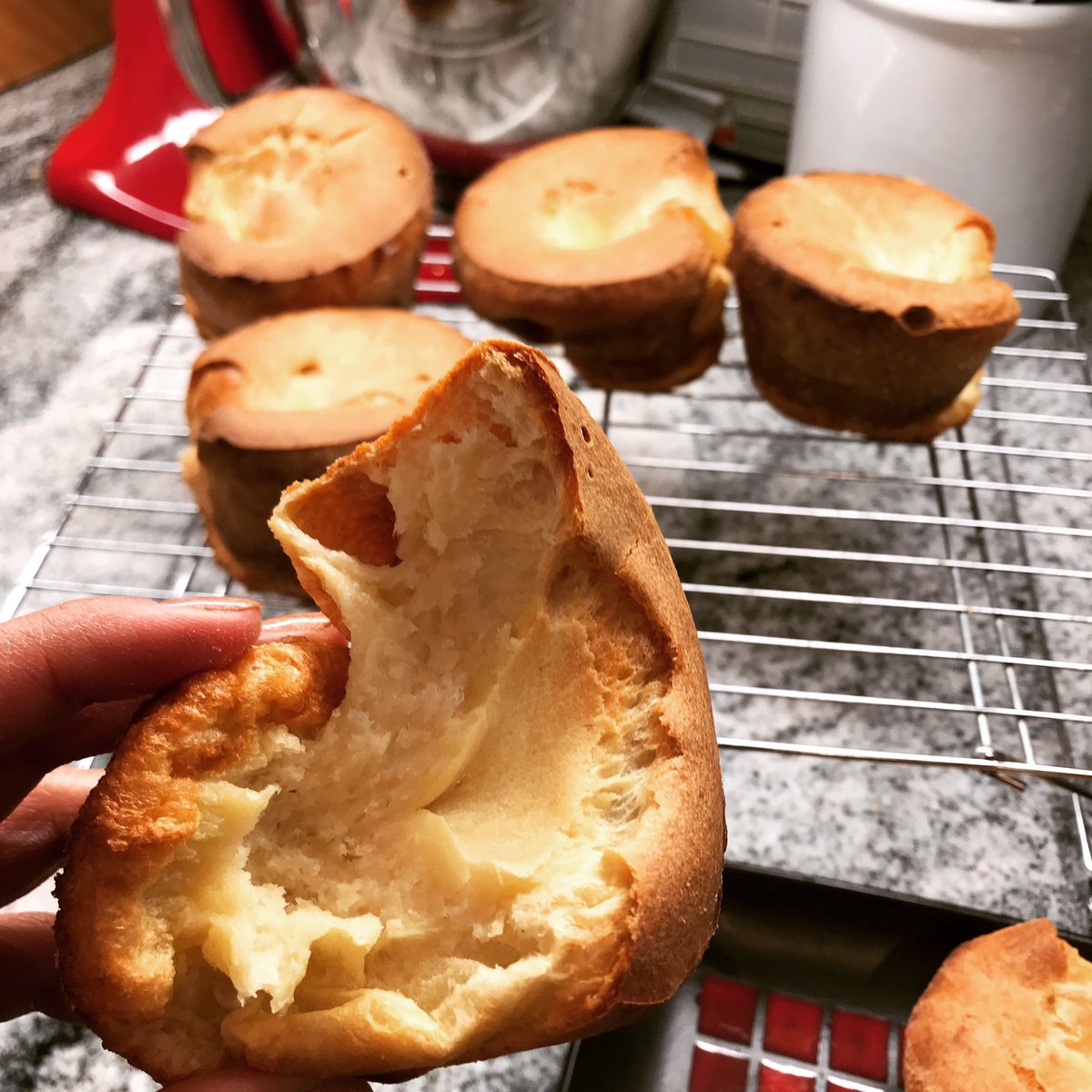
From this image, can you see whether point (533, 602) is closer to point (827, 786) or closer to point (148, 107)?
point (827, 786)

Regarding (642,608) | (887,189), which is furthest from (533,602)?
(887,189)

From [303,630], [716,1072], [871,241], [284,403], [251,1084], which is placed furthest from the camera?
[871,241]

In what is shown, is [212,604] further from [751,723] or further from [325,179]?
[325,179]

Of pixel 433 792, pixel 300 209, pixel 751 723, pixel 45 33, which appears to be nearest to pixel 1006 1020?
pixel 751 723

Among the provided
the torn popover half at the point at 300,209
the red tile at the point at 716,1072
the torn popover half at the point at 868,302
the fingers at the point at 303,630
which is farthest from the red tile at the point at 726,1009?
the torn popover half at the point at 300,209

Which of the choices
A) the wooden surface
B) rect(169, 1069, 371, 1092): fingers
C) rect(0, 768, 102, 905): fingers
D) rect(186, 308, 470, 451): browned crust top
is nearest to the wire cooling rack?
rect(186, 308, 470, 451): browned crust top

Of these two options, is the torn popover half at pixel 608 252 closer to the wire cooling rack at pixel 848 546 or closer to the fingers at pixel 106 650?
the wire cooling rack at pixel 848 546

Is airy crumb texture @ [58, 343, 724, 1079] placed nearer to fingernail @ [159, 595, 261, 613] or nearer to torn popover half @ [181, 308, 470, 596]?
fingernail @ [159, 595, 261, 613]
